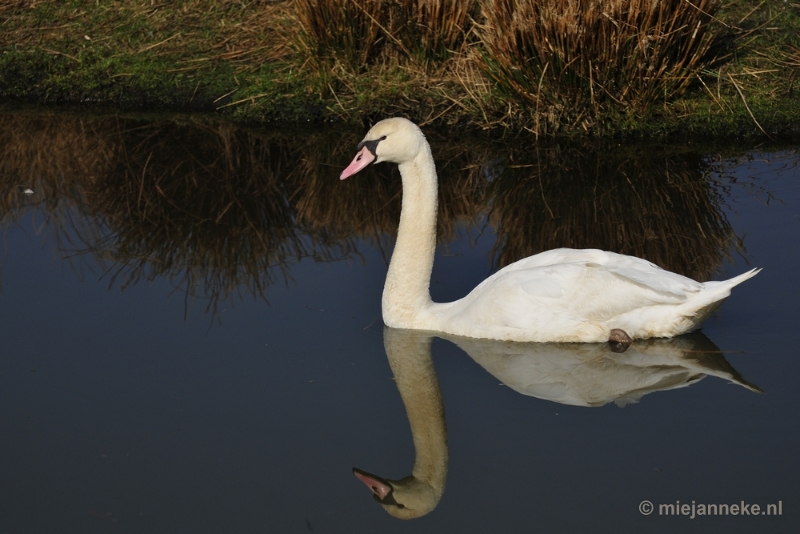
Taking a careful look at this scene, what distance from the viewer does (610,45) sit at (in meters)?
9.59

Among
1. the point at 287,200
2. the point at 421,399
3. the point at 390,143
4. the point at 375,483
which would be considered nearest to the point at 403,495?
the point at 375,483

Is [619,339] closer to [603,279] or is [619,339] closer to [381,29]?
[603,279]

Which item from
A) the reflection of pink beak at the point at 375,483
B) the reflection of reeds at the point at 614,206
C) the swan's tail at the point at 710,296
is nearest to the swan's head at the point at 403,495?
the reflection of pink beak at the point at 375,483

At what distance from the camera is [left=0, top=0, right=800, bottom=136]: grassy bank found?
387 inches

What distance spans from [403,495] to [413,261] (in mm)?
2056

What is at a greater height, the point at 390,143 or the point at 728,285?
the point at 390,143

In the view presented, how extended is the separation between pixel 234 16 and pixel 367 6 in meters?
2.53

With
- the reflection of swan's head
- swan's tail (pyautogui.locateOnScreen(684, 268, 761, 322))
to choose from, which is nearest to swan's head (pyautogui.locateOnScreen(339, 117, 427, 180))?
the reflection of swan's head

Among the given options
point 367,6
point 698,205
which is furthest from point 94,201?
point 698,205

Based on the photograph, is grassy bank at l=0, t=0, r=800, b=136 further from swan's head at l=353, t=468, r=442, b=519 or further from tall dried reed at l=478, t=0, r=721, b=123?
swan's head at l=353, t=468, r=442, b=519

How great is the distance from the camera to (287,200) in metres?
8.97

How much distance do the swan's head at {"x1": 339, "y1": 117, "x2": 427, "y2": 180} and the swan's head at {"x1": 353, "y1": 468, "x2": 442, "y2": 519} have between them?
2.04 metres

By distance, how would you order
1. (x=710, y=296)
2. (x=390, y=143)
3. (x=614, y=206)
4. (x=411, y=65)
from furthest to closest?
(x=411, y=65), (x=614, y=206), (x=390, y=143), (x=710, y=296)

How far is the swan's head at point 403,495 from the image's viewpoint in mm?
4648
